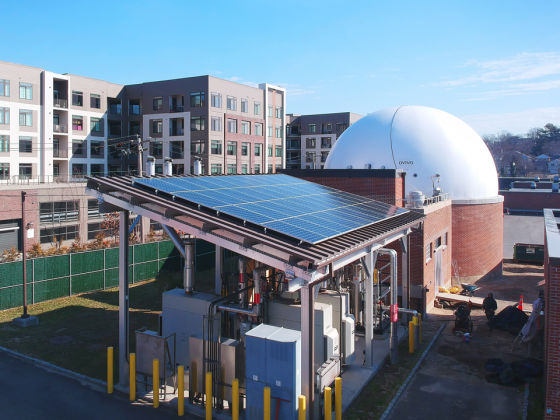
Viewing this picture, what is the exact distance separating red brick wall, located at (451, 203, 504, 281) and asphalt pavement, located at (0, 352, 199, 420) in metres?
22.9

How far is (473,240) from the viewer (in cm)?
3045

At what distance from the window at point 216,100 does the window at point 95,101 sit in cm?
1493

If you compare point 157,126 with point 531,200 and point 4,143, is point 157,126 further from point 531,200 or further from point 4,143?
point 531,200

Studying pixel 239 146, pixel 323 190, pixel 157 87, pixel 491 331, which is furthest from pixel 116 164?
pixel 491 331

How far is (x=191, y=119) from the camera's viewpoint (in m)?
57.1

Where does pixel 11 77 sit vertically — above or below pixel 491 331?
above

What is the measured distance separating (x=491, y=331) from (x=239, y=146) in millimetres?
45633

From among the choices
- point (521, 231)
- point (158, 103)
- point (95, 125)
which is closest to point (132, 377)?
point (158, 103)

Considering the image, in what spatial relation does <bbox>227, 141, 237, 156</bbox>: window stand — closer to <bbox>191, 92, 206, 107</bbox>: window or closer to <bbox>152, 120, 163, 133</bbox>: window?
<bbox>191, 92, 206, 107</bbox>: window

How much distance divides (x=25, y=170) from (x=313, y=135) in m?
54.4

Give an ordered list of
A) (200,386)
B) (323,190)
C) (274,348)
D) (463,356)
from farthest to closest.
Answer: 1. (323,190)
2. (463,356)
3. (200,386)
4. (274,348)

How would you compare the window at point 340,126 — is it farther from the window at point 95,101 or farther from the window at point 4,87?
the window at point 4,87

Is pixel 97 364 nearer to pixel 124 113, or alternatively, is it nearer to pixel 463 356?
pixel 463 356

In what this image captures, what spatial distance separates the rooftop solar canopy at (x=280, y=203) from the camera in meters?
11.7
